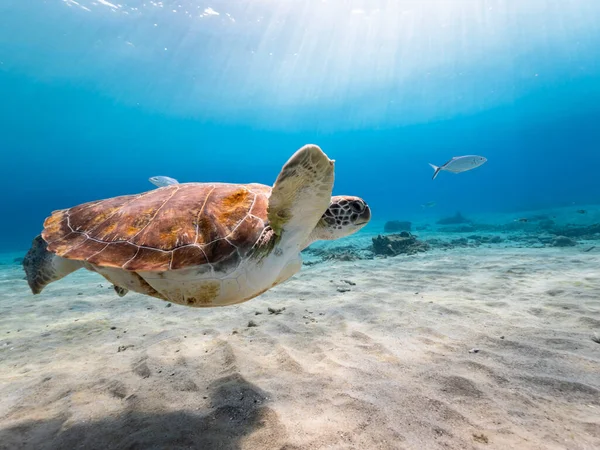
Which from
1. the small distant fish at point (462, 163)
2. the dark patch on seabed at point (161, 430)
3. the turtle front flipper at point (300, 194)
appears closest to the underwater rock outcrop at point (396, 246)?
the small distant fish at point (462, 163)

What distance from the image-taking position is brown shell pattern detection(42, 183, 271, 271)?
7.30ft

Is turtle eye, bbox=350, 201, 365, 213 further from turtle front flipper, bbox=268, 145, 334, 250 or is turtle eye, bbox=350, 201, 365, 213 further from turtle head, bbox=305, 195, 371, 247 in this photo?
turtle front flipper, bbox=268, 145, 334, 250

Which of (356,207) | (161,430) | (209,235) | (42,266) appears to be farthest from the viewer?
(42,266)

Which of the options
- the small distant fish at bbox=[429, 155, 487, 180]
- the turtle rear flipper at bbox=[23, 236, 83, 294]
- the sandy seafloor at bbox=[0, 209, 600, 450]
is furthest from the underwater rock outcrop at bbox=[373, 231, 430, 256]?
the turtle rear flipper at bbox=[23, 236, 83, 294]

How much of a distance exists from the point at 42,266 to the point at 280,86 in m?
52.6

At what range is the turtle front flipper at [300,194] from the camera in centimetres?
189

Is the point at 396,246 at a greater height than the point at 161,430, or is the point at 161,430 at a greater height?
the point at 161,430

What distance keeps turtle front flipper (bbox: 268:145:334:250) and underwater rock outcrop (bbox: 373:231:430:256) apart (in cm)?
875

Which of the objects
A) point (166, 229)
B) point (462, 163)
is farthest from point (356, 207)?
point (462, 163)

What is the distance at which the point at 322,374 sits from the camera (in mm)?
2533

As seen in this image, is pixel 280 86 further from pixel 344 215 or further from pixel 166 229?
pixel 166 229

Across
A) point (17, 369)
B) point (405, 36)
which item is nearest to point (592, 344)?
point (17, 369)

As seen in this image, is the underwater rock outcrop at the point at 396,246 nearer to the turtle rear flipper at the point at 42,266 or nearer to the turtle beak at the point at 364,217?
the turtle beak at the point at 364,217

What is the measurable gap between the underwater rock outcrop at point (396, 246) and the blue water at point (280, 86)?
25769mm
